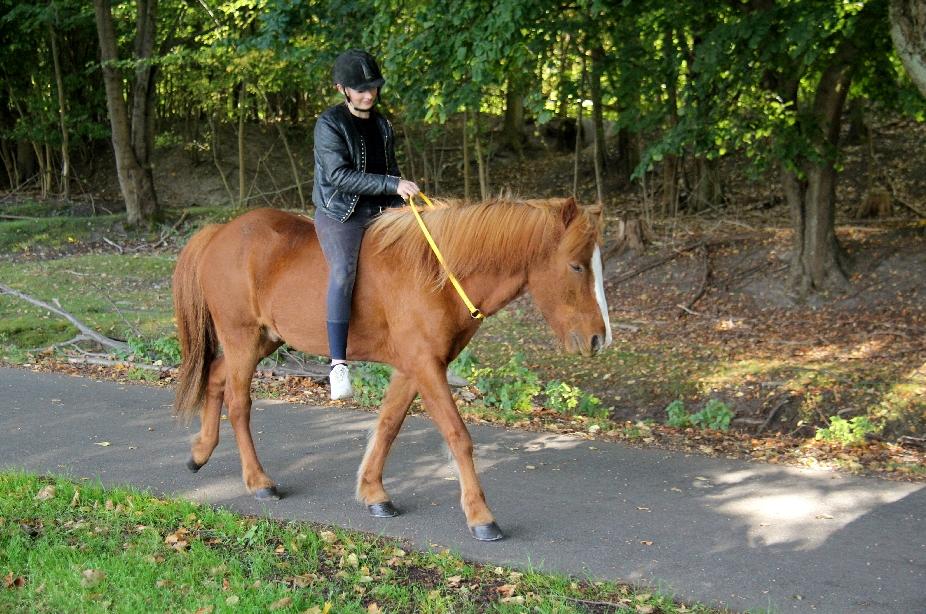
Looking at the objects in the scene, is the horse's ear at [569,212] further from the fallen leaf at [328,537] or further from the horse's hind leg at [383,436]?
the fallen leaf at [328,537]

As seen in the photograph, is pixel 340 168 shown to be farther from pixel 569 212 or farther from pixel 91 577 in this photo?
pixel 91 577

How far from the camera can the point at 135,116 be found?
2302 centimetres

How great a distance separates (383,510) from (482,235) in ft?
6.12

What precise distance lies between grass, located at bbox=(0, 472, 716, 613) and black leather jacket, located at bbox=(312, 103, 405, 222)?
80.7 inches

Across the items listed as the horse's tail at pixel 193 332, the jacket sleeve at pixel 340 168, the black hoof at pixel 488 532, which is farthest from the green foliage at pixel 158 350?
the black hoof at pixel 488 532

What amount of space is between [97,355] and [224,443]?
418 centimetres

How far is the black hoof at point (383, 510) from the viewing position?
19.3 feet

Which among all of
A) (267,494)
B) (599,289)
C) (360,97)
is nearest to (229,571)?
(267,494)

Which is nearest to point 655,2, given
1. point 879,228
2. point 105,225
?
point 879,228

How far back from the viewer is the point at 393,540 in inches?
215

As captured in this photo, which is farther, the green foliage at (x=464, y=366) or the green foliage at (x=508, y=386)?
the green foliage at (x=464, y=366)

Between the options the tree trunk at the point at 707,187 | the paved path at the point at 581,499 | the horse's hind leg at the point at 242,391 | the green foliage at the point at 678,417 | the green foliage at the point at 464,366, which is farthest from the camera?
the tree trunk at the point at 707,187

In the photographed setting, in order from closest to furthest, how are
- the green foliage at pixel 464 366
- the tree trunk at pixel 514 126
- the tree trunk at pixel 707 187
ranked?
the green foliage at pixel 464 366 → the tree trunk at pixel 707 187 → the tree trunk at pixel 514 126

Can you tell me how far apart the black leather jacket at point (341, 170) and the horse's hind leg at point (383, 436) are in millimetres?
1168
